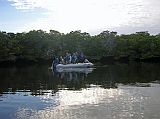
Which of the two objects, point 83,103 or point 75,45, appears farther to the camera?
point 75,45

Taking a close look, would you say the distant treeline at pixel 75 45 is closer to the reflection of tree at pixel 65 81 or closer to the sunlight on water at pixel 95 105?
the reflection of tree at pixel 65 81

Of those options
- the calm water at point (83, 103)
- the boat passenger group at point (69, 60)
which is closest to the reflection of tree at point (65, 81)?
the calm water at point (83, 103)

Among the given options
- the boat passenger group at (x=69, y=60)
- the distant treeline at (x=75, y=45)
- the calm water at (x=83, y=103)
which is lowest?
the calm water at (x=83, y=103)

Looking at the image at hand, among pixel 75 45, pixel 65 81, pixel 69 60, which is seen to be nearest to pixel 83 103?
pixel 65 81

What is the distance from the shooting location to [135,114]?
15492 mm

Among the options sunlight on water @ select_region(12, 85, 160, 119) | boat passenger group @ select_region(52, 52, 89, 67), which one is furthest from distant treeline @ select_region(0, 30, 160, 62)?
sunlight on water @ select_region(12, 85, 160, 119)

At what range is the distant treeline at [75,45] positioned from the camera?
247 feet

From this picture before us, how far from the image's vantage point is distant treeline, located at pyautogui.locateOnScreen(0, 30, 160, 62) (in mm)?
75188

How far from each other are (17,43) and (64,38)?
41.8ft

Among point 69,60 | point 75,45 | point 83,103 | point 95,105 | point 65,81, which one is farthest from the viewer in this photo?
point 75,45

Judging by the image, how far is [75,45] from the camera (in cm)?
8338

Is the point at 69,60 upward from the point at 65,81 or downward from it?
upward

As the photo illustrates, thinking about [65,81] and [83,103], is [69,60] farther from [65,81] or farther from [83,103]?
[83,103]

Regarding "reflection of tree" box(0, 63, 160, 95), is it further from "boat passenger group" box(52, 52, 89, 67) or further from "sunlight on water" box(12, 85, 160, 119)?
"boat passenger group" box(52, 52, 89, 67)
